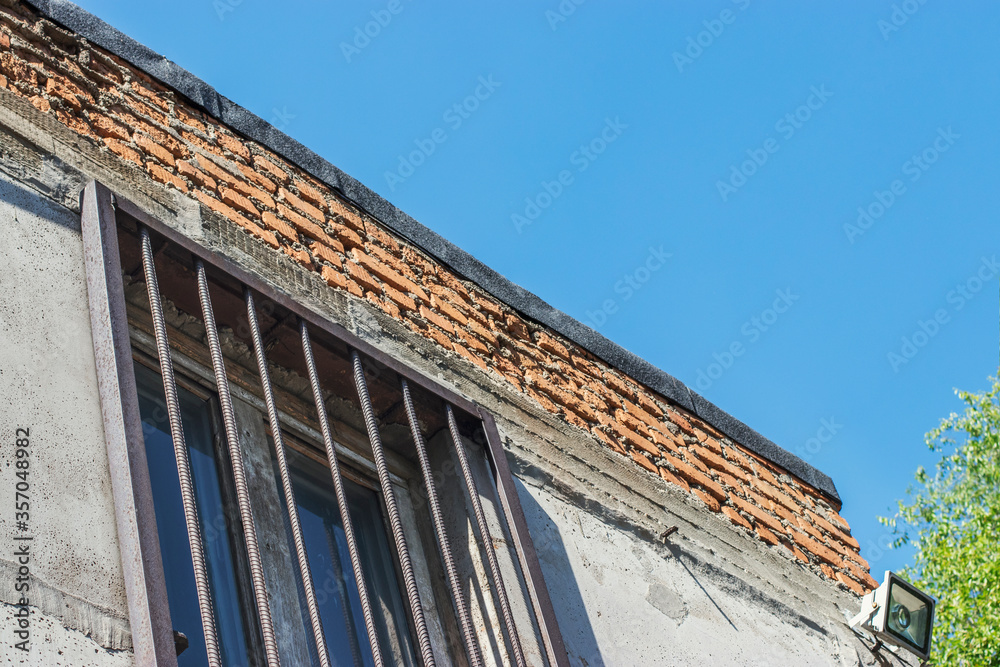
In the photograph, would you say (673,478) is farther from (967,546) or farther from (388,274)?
(967,546)

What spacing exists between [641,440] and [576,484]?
0.61 metres

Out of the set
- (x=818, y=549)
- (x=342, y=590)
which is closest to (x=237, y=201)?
(x=342, y=590)

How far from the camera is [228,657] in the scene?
235 centimetres

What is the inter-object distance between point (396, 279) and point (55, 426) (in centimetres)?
167

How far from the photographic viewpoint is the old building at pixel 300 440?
2086mm

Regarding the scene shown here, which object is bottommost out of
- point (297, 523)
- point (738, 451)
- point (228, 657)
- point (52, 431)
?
point (228, 657)

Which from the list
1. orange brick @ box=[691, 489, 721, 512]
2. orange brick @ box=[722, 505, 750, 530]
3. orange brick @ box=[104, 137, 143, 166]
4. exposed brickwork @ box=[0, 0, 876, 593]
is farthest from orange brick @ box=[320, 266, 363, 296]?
orange brick @ box=[722, 505, 750, 530]

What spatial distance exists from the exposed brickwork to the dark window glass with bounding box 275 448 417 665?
73cm

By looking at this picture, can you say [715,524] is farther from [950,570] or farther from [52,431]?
[950,570]

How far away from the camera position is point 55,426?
2.11 meters

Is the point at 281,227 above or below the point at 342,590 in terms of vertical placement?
above

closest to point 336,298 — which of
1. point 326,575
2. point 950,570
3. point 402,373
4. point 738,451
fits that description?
point 402,373

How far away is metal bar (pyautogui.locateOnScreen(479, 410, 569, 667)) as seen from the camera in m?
2.76

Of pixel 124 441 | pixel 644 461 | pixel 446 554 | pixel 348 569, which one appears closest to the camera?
pixel 124 441
